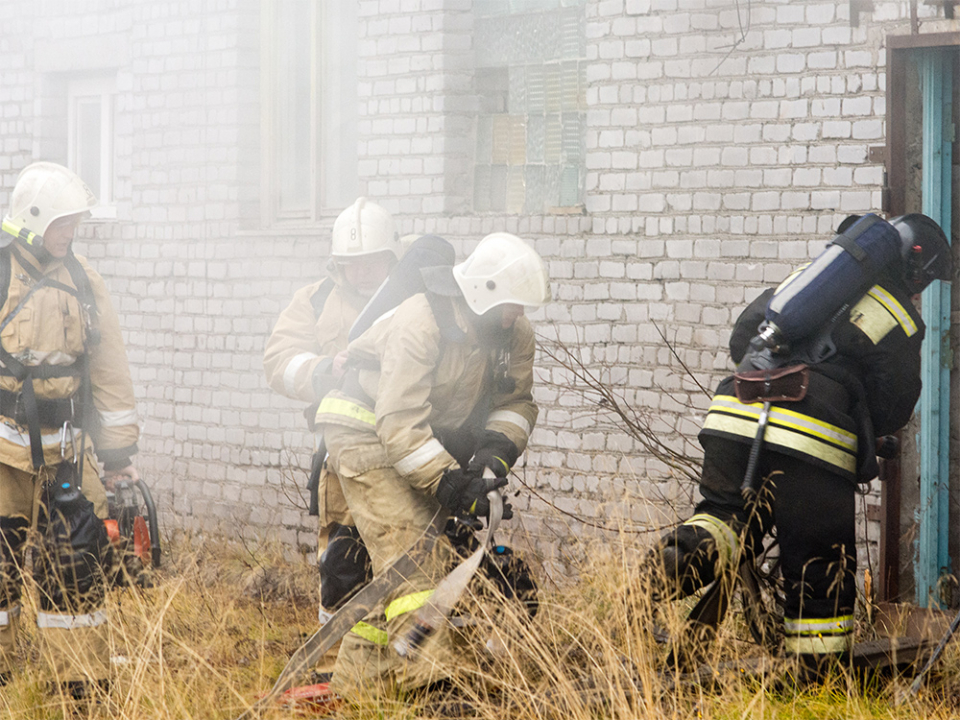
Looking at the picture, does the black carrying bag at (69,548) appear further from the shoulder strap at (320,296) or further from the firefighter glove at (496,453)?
the firefighter glove at (496,453)

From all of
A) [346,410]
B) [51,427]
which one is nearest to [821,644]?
[346,410]

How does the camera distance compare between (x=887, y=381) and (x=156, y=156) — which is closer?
(x=887, y=381)

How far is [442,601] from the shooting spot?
13.2 feet

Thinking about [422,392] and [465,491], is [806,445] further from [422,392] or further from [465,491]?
[422,392]

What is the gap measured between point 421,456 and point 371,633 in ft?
2.59

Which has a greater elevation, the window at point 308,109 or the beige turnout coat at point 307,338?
the window at point 308,109

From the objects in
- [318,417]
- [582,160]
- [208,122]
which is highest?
[208,122]

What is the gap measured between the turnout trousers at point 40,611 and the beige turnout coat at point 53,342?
4.8 inches

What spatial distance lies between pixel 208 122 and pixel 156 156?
1.87 ft

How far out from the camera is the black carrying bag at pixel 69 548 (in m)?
4.53

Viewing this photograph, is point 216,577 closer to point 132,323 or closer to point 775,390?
point 132,323

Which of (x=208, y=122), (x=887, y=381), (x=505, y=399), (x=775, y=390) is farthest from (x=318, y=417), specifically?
(x=208, y=122)

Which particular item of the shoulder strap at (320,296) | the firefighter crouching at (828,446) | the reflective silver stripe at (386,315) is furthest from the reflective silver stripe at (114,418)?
the firefighter crouching at (828,446)

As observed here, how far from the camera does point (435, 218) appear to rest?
6688mm
